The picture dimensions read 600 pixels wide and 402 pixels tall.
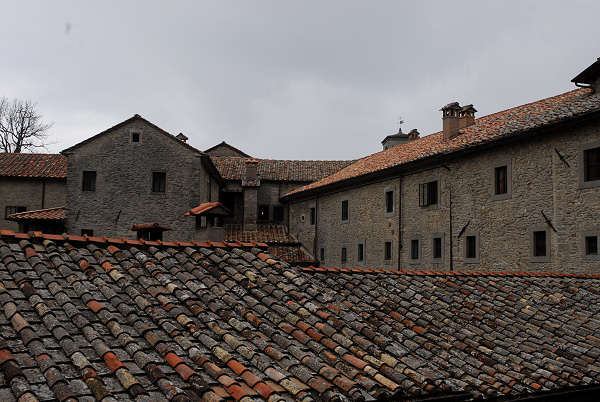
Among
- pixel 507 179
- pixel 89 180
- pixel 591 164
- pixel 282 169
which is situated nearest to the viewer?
pixel 591 164

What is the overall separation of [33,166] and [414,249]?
24.7m

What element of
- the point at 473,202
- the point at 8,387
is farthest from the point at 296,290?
the point at 473,202

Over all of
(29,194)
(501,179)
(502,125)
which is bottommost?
(501,179)

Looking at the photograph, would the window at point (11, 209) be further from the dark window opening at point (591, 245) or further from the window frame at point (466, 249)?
the dark window opening at point (591, 245)

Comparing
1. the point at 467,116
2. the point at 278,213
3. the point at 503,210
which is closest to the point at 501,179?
the point at 503,210

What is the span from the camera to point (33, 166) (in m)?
34.0

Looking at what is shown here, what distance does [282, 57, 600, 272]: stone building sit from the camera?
1614cm

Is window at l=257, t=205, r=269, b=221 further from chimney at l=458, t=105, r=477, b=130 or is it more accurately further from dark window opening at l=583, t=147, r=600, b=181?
dark window opening at l=583, t=147, r=600, b=181

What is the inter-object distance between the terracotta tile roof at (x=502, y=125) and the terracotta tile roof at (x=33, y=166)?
740 inches

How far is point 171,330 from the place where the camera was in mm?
5805

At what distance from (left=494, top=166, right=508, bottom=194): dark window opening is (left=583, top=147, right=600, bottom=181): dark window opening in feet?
10.2

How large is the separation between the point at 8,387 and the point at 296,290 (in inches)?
157

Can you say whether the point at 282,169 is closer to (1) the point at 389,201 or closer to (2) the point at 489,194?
(1) the point at 389,201

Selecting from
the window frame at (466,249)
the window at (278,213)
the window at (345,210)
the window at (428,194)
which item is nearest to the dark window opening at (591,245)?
the window frame at (466,249)
